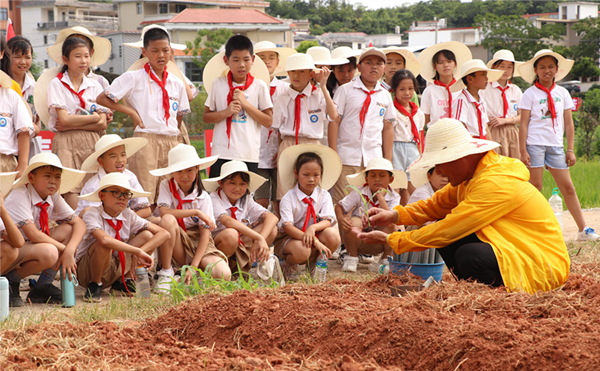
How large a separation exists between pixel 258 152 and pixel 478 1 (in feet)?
289

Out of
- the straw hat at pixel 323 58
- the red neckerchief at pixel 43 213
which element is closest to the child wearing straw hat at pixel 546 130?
the straw hat at pixel 323 58

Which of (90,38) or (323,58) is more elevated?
(90,38)

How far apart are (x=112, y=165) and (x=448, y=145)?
113 inches

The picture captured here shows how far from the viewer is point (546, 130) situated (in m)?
7.66

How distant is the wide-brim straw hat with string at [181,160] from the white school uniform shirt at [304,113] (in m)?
1.18

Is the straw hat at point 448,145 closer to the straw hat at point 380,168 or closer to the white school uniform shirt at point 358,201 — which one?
the straw hat at point 380,168

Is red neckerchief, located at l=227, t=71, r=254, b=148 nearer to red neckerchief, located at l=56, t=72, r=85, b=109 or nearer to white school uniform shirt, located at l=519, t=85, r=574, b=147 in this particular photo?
red neckerchief, located at l=56, t=72, r=85, b=109

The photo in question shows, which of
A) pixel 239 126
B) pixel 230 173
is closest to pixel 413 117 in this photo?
pixel 239 126

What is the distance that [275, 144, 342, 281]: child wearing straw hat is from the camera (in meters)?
5.93

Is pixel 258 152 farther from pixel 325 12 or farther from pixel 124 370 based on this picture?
pixel 325 12

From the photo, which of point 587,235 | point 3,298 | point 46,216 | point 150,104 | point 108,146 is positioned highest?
point 150,104

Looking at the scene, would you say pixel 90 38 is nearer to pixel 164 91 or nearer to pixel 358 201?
pixel 164 91

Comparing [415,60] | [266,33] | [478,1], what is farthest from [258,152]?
[478,1]

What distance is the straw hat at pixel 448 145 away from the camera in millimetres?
4125
